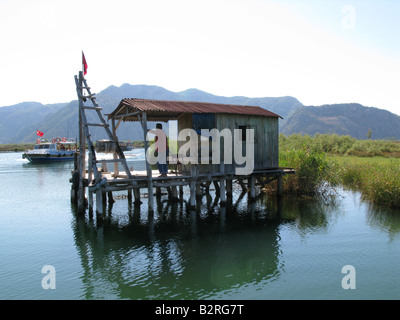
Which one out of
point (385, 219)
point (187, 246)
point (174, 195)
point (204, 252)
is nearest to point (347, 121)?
point (385, 219)

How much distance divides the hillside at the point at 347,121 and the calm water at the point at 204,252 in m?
131

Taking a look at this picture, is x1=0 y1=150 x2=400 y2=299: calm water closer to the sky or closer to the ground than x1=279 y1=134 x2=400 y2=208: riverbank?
closer to the ground

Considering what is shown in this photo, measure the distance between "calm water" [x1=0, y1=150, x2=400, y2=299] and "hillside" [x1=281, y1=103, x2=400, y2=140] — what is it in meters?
131

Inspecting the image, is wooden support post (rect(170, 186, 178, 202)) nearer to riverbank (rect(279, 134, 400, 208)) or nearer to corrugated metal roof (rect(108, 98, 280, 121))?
corrugated metal roof (rect(108, 98, 280, 121))

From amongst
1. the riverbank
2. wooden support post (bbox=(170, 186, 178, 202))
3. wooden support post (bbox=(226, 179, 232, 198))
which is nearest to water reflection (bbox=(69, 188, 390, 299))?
wooden support post (bbox=(170, 186, 178, 202))

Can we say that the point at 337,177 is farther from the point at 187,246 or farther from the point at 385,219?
the point at 187,246

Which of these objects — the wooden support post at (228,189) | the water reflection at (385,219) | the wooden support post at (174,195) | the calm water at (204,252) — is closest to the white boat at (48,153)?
the calm water at (204,252)

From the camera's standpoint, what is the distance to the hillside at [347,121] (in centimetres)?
14550

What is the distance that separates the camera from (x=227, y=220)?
16.5 metres

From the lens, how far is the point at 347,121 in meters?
153

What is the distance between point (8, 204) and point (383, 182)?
21.9m

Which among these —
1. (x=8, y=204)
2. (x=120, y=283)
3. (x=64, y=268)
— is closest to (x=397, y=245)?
(x=120, y=283)

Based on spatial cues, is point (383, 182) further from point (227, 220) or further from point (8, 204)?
point (8, 204)

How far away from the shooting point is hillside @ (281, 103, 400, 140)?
146m
